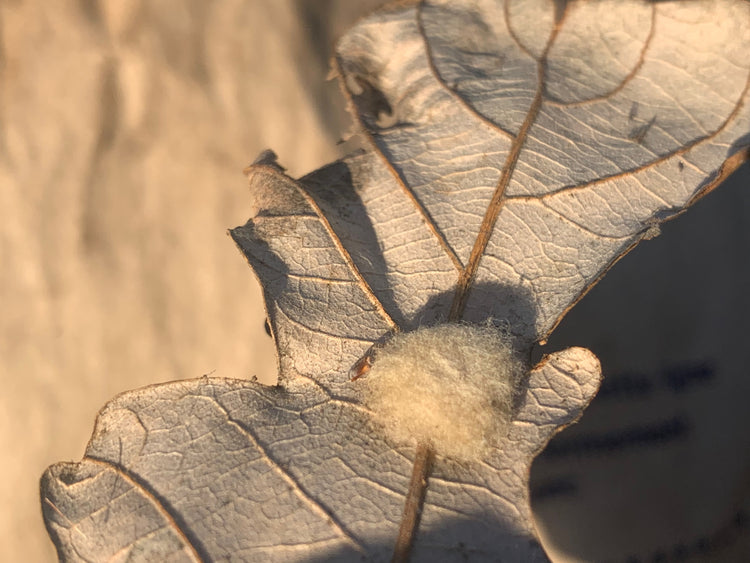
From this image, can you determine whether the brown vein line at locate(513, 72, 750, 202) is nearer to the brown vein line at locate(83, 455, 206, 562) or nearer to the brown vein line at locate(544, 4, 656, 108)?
the brown vein line at locate(544, 4, 656, 108)

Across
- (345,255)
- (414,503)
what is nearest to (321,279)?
(345,255)

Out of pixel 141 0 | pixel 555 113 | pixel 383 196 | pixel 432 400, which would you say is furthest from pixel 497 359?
pixel 141 0

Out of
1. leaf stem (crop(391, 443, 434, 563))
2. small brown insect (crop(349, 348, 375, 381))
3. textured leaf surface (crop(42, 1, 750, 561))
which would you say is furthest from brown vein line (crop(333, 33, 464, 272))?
leaf stem (crop(391, 443, 434, 563))

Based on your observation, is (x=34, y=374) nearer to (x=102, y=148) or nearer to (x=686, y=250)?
(x=102, y=148)

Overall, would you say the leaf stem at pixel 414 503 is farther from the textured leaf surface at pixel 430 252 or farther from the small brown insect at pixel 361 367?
the small brown insect at pixel 361 367

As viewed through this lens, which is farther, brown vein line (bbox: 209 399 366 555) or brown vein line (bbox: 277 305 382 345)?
brown vein line (bbox: 277 305 382 345)

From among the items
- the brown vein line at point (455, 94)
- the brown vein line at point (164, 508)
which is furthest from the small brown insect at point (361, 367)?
the brown vein line at point (455, 94)
